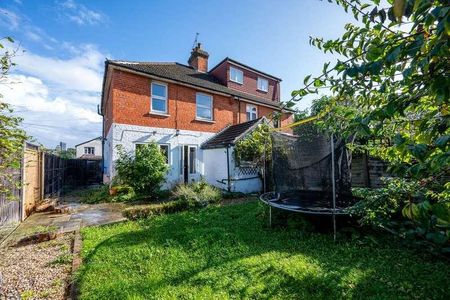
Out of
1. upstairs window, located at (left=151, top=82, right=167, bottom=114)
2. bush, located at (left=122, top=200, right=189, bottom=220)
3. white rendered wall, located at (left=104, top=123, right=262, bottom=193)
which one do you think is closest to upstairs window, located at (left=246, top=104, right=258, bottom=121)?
white rendered wall, located at (left=104, top=123, right=262, bottom=193)

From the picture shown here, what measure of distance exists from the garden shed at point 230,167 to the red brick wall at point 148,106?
1.58 m

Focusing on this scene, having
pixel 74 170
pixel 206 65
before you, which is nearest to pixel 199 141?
pixel 206 65

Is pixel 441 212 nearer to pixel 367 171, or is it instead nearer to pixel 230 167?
pixel 367 171

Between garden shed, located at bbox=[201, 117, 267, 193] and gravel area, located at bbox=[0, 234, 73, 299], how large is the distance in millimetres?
7734

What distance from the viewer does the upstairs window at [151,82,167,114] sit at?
12383mm

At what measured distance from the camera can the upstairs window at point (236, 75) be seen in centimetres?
1742

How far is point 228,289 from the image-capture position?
126 inches

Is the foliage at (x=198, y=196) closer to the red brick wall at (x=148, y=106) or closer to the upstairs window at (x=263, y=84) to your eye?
the red brick wall at (x=148, y=106)

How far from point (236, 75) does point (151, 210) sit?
13.3 meters

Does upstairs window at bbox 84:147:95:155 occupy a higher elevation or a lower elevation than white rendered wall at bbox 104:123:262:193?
higher

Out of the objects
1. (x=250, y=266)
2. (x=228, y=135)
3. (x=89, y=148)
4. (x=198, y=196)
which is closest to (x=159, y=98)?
(x=228, y=135)

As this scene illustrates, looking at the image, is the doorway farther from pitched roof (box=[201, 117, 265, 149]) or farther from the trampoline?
the trampoline

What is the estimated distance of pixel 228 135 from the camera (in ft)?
44.2

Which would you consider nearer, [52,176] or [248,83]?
[52,176]
